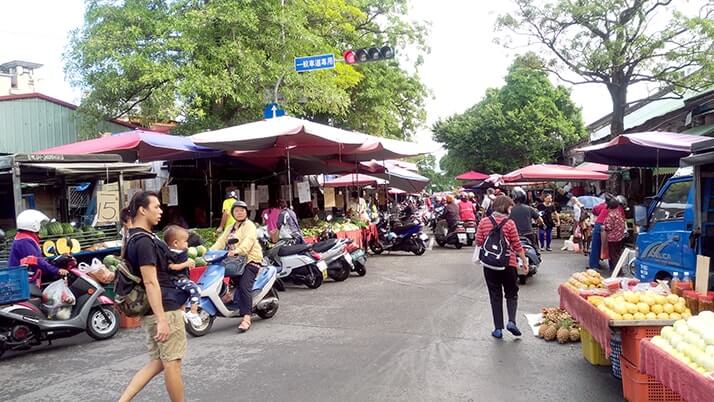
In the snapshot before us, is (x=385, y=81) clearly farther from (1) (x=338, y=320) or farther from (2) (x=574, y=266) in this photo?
(1) (x=338, y=320)

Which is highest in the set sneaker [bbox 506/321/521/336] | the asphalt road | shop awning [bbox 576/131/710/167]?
shop awning [bbox 576/131/710/167]

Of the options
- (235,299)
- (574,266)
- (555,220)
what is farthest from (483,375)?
(555,220)

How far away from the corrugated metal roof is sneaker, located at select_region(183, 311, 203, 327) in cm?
1518

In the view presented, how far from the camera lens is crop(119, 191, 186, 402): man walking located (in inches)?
157

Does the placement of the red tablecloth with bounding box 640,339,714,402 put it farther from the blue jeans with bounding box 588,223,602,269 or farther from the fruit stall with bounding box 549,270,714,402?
the blue jeans with bounding box 588,223,602,269

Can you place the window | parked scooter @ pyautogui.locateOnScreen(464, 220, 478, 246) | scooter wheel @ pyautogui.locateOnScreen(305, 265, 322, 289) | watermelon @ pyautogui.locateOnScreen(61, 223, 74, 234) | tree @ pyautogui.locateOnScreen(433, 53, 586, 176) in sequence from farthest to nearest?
tree @ pyautogui.locateOnScreen(433, 53, 586, 176) → parked scooter @ pyautogui.locateOnScreen(464, 220, 478, 246) → scooter wheel @ pyautogui.locateOnScreen(305, 265, 322, 289) → watermelon @ pyautogui.locateOnScreen(61, 223, 74, 234) → the window

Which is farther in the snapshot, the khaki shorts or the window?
the window

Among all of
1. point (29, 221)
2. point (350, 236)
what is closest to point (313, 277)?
point (350, 236)

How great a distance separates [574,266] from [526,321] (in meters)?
6.04

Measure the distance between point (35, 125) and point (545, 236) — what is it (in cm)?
1877

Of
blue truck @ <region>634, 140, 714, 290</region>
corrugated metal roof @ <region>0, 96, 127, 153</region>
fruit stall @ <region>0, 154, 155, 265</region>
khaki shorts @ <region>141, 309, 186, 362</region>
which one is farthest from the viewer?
corrugated metal roof @ <region>0, 96, 127, 153</region>

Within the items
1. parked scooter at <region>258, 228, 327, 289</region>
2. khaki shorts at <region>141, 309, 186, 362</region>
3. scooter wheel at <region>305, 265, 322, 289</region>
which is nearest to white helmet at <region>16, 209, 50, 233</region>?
khaki shorts at <region>141, 309, 186, 362</region>

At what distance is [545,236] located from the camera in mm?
17250

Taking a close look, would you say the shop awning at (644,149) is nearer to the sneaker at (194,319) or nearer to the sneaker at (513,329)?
the sneaker at (513,329)
